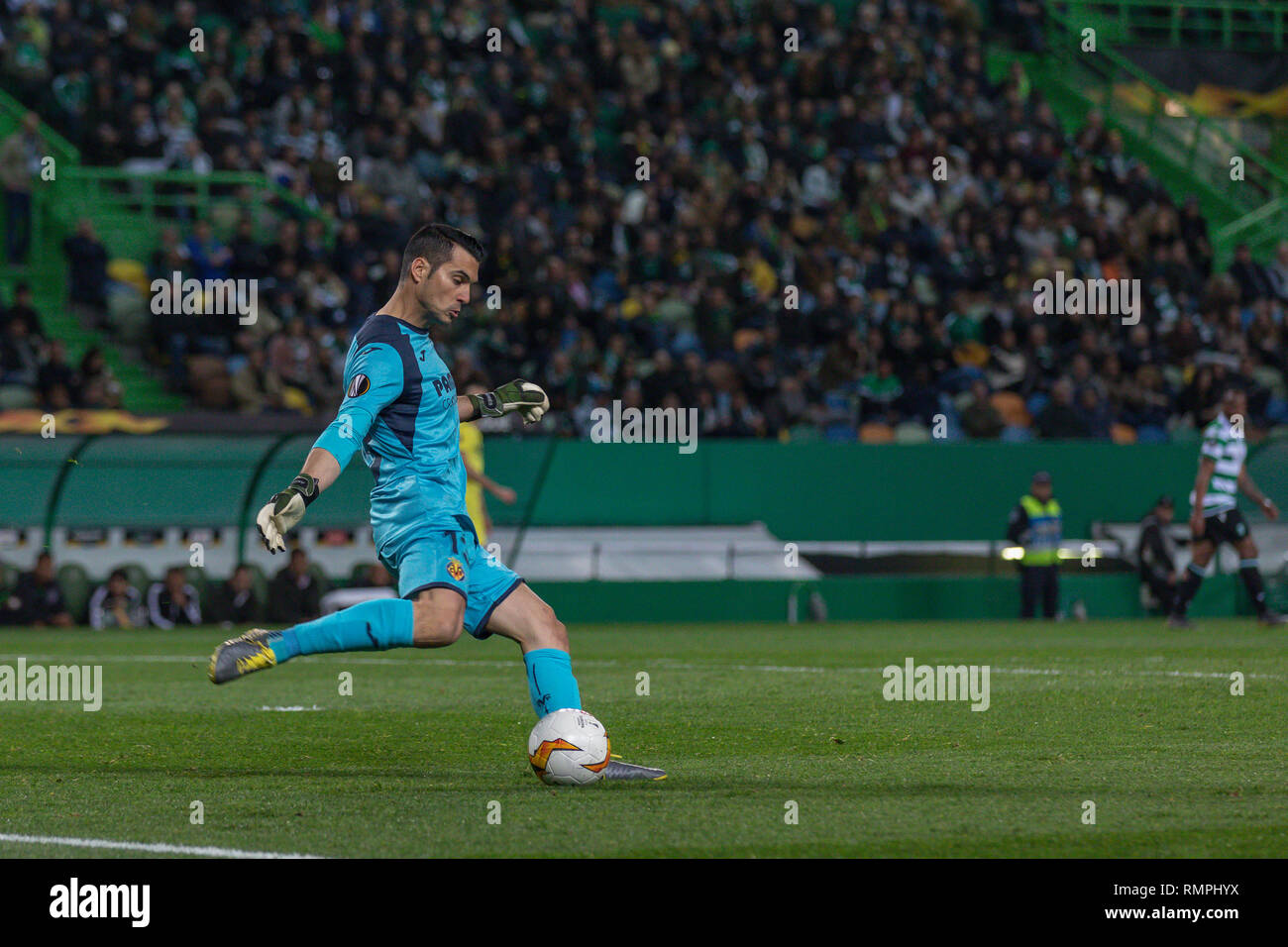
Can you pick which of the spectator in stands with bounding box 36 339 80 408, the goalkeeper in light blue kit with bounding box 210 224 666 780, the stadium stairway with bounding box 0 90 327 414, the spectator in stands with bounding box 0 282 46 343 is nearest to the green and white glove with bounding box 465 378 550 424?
the goalkeeper in light blue kit with bounding box 210 224 666 780

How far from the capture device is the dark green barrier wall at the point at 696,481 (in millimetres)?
20312

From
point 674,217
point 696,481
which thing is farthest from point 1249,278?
point 696,481

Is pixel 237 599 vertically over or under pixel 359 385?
under

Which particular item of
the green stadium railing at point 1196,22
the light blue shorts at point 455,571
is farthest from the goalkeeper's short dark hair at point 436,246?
the green stadium railing at point 1196,22

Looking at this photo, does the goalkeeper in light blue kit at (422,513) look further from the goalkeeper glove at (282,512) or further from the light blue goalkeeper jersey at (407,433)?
the goalkeeper glove at (282,512)

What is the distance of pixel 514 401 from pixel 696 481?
13961mm

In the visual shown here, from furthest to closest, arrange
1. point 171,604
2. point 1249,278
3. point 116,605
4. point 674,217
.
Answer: point 1249,278 → point 674,217 → point 171,604 → point 116,605

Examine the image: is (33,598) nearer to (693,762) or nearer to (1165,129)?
(693,762)

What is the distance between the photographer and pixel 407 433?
23.6 ft

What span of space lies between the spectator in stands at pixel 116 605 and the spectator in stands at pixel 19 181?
4833mm

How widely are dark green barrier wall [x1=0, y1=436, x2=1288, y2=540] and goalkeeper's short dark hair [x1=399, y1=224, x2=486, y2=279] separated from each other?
44.0 ft

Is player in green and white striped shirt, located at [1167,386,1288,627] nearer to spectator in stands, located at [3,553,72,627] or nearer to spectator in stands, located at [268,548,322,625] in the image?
spectator in stands, located at [268,548,322,625]

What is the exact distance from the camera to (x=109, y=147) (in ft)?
77.5

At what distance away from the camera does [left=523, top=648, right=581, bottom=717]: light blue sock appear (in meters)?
7.27
